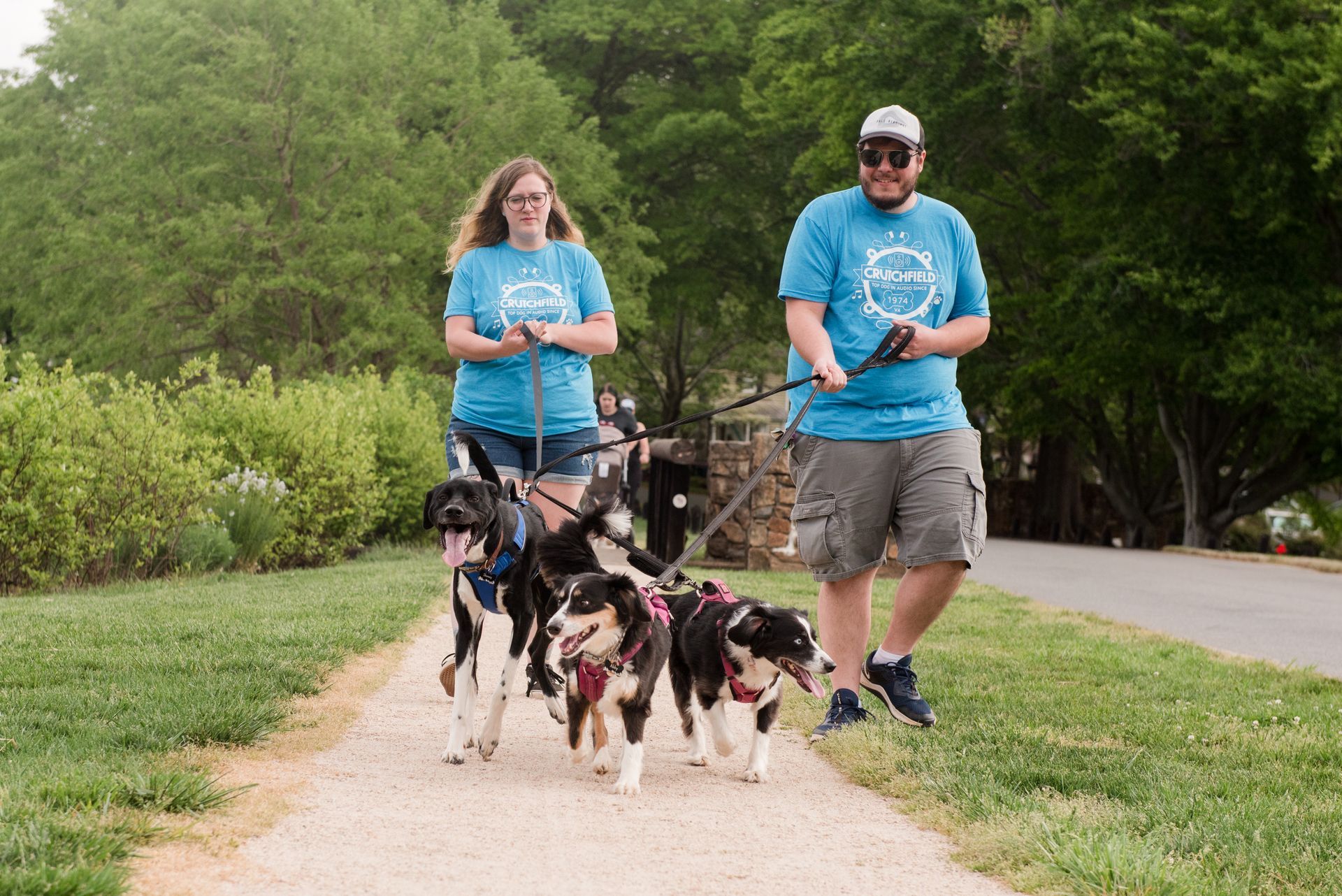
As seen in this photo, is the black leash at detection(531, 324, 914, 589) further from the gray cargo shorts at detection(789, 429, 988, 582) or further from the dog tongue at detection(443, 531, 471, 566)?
the dog tongue at detection(443, 531, 471, 566)

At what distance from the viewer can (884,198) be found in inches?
234

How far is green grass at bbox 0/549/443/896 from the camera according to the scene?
3648 millimetres

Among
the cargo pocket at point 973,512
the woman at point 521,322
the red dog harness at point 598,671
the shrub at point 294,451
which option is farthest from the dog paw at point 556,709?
the shrub at point 294,451

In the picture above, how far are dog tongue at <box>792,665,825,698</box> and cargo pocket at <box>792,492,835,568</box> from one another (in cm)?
77

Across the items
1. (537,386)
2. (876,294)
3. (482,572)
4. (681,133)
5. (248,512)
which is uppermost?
(681,133)

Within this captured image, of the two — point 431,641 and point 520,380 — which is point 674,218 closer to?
point 431,641

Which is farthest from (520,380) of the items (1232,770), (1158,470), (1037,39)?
(1158,470)

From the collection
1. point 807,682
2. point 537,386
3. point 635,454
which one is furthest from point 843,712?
point 635,454

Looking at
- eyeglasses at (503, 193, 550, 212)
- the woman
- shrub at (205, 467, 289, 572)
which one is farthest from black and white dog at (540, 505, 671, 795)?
shrub at (205, 467, 289, 572)

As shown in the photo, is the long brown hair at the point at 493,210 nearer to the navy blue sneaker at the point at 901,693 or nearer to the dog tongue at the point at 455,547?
the dog tongue at the point at 455,547

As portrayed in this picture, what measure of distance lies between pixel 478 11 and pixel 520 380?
29518 millimetres

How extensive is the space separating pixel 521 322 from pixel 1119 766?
2.90 metres

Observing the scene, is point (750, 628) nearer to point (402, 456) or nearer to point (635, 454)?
point (402, 456)

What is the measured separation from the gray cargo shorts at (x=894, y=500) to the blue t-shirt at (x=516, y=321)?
1.09 meters
